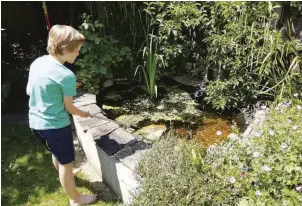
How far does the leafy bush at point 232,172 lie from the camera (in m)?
A: 2.35

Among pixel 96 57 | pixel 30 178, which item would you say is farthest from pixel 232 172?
pixel 96 57

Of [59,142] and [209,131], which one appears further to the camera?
[209,131]

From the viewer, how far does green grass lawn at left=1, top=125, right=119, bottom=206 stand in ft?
10.9

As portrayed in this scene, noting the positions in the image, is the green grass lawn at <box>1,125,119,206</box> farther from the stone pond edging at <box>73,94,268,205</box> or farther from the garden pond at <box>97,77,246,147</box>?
the garden pond at <box>97,77,246,147</box>

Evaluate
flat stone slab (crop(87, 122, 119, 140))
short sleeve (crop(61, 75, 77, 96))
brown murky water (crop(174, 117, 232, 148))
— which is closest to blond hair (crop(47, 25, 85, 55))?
short sleeve (crop(61, 75, 77, 96))

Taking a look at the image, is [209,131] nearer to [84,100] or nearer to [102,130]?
[102,130]

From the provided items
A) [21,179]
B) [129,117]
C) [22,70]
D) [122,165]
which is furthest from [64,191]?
[22,70]

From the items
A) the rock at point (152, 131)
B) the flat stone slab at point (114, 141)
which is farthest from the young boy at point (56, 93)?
the rock at point (152, 131)

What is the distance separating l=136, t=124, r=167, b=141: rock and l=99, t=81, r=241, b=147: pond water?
113 mm

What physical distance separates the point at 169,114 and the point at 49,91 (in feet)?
6.01

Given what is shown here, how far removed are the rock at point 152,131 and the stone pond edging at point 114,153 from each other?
51 centimetres

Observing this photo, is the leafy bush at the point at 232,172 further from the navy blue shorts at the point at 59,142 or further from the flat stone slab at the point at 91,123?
the flat stone slab at the point at 91,123

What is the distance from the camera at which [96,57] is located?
14.1 ft

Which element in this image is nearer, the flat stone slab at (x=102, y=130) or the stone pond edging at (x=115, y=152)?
the stone pond edging at (x=115, y=152)
